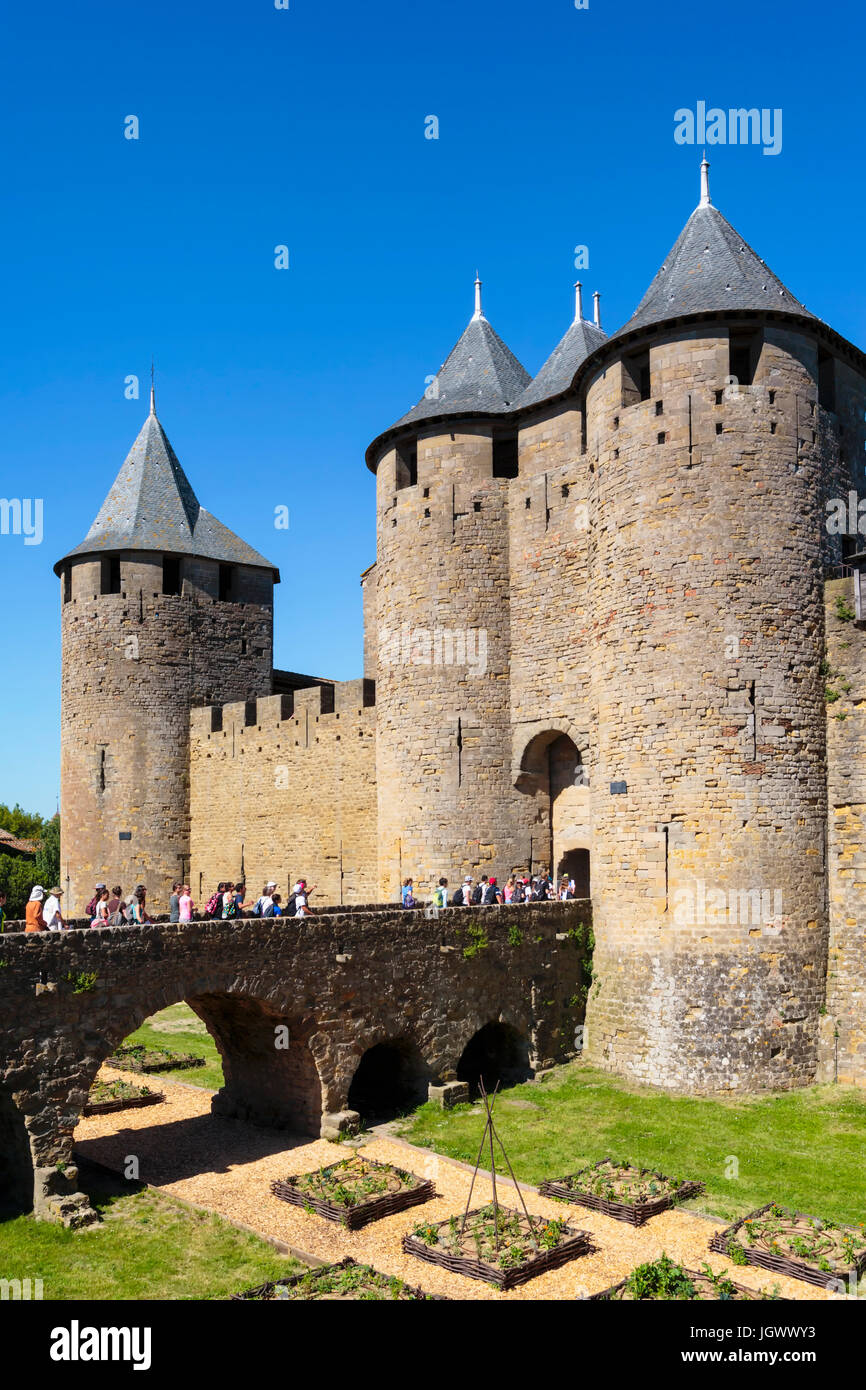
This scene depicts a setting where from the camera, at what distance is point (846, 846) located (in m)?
17.7

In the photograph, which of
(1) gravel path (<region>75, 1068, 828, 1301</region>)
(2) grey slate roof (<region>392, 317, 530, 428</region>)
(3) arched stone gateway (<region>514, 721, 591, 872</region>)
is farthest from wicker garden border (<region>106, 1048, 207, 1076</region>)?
(2) grey slate roof (<region>392, 317, 530, 428</region>)

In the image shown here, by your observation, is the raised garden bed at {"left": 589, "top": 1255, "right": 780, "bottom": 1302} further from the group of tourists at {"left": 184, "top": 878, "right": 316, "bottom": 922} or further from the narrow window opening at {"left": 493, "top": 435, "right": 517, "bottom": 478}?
the narrow window opening at {"left": 493, "top": 435, "right": 517, "bottom": 478}

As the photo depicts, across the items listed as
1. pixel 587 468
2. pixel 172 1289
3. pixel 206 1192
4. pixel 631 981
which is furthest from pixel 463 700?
pixel 172 1289

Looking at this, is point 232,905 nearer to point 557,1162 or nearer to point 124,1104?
point 124,1104

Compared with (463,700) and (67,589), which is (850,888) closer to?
(463,700)

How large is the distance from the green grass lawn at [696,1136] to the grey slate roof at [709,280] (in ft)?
41.2

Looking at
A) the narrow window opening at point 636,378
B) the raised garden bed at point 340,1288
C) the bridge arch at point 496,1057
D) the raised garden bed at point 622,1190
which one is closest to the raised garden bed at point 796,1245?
the raised garden bed at point 622,1190

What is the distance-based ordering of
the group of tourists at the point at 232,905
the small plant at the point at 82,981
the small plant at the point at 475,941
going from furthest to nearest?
the small plant at the point at 475,941 < the group of tourists at the point at 232,905 < the small plant at the point at 82,981

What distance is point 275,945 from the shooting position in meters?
15.2

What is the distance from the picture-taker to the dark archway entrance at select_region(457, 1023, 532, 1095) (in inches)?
734

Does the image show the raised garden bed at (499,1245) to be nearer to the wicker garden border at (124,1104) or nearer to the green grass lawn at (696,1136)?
the green grass lawn at (696,1136)

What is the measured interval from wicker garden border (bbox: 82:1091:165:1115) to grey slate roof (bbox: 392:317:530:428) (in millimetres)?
14066

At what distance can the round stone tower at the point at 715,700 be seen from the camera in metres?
17.3
